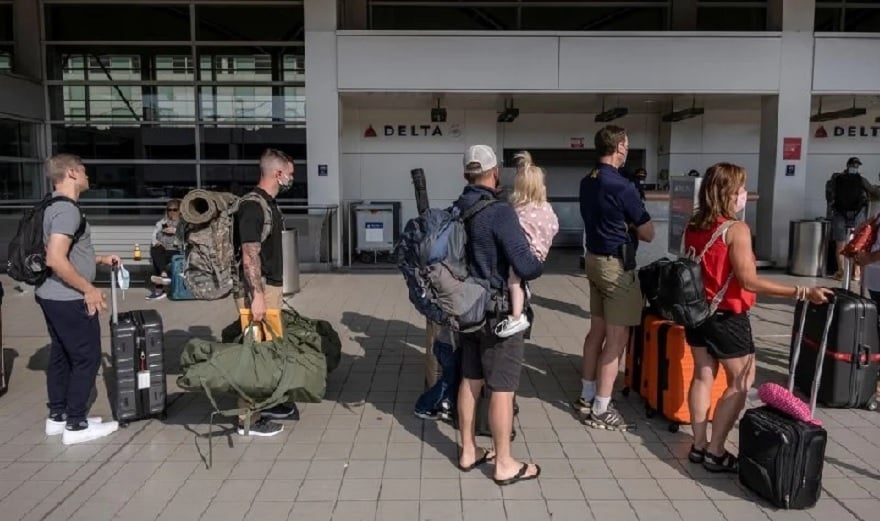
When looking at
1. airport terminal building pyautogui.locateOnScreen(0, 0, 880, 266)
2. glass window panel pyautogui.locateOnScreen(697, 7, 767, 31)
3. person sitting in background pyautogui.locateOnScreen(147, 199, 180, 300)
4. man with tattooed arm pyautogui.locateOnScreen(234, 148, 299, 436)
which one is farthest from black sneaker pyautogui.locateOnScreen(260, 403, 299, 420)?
glass window panel pyautogui.locateOnScreen(697, 7, 767, 31)

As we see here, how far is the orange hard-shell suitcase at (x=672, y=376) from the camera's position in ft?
14.6

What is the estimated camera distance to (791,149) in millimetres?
11930

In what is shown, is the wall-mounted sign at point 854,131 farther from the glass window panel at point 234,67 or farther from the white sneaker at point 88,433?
the white sneaker at point 88,433

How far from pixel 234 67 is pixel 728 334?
12.0 metres

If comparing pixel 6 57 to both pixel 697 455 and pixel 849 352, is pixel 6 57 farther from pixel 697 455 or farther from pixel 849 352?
pixel 849 352

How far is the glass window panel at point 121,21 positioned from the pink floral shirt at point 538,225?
451 inches

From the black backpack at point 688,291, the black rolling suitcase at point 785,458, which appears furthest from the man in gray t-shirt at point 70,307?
the black rolling suitcase at point 785,458

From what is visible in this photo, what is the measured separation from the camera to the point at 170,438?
177 inches

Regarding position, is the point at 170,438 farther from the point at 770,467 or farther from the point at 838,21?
the point at 838,21

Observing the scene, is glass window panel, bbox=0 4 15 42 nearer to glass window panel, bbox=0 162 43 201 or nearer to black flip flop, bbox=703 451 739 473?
glass window panel, bbox=0 162 43 201

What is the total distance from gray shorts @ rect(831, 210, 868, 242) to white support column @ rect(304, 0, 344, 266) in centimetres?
810

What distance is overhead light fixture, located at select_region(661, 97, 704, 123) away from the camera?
12.8 metres

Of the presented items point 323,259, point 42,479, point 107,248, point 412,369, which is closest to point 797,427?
point 412,369

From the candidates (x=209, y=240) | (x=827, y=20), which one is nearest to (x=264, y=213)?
(x=209, y=240)
